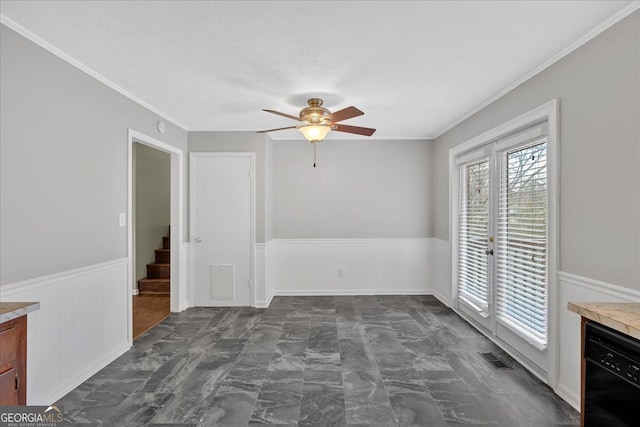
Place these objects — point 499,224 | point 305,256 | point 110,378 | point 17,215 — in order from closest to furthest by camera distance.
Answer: point 17,215, point 110,378, point 499,224, point 305,256

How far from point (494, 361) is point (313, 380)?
1.68 metres

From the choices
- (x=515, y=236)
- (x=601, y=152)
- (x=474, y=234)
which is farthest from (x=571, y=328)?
(x=474, y=234)

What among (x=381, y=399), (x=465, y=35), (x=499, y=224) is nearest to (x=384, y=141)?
(x=499, y=224)

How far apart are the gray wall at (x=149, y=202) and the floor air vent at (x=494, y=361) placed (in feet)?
17.3

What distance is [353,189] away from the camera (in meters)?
5.16

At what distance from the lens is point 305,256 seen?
16.9 ft

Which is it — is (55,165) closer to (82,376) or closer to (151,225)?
(82,376)

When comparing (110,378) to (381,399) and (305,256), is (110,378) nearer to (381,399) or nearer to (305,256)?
(381,399)

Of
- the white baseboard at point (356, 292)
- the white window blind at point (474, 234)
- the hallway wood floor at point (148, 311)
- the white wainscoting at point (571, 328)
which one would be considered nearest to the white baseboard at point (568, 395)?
the white wainscoting at point (571, 328)

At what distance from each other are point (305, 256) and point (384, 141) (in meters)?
2.29

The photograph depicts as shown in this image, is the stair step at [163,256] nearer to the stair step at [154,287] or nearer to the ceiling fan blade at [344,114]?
the stair step at [154,287]

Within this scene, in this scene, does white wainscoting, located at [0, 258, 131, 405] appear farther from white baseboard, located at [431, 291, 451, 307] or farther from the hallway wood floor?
white baseboard, located at [431, 291, 451, 307]

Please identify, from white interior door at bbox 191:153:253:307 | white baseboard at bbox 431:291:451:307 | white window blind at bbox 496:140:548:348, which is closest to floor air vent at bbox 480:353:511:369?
white window blind at bbox 496:140:548:348

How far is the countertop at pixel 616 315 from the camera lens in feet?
4.45
